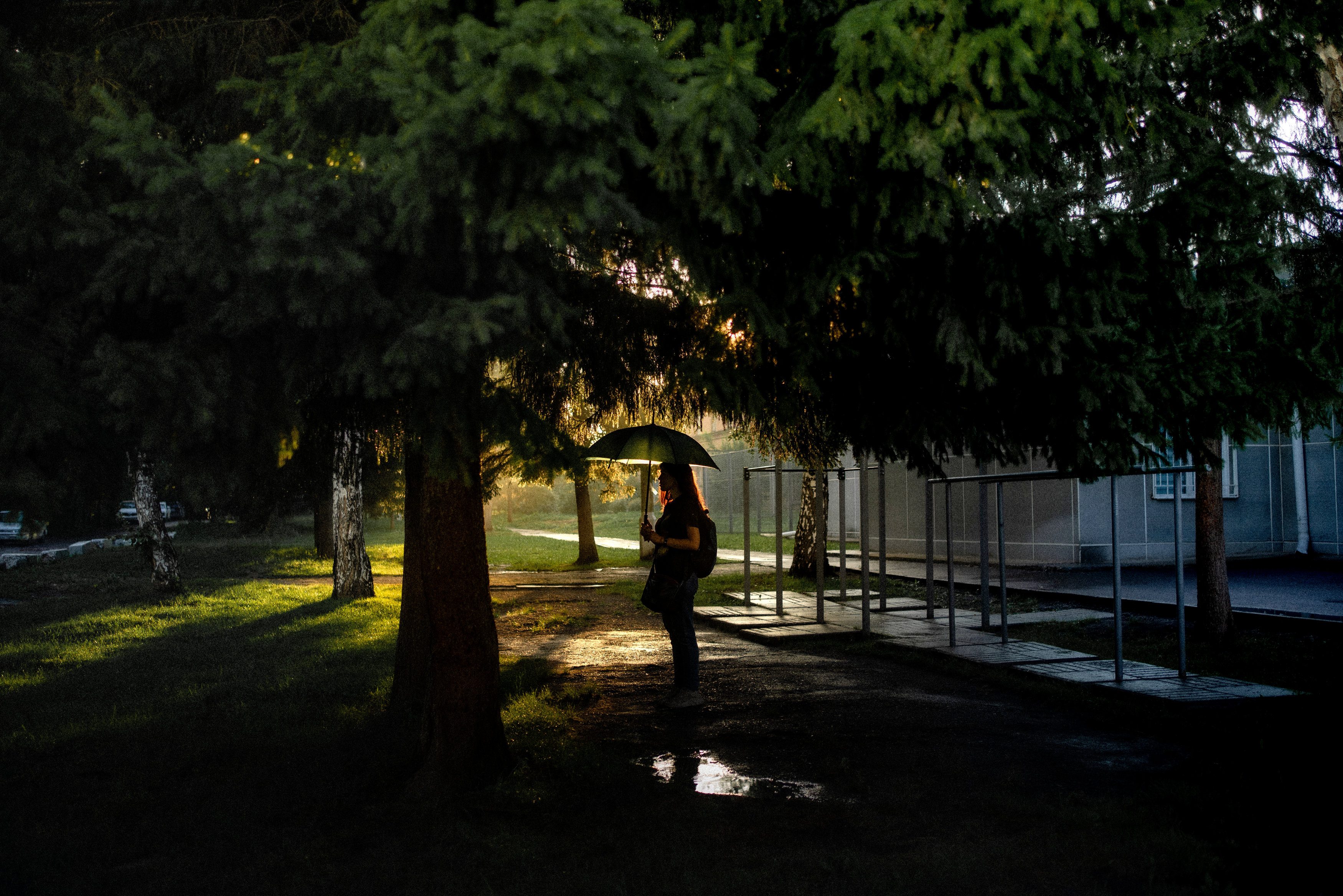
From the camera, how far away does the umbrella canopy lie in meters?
8.16

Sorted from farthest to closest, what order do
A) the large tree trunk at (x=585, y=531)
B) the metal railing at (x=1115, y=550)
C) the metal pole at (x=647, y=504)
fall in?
1. the large tree trunk at (x=585, y=531)
2. the metal pole at (x=647, y=504)
3. the metal railing at (x=1115, y=550)

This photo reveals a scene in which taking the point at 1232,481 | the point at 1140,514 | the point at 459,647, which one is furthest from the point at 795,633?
the point at 1232,481

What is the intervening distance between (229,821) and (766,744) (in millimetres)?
3340

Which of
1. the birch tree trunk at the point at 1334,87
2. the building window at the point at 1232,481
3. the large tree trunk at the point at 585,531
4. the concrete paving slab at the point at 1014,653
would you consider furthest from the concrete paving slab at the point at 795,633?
the building window at the point at 1232,481

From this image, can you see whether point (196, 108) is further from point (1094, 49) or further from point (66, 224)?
Answer: point (1094, 49)

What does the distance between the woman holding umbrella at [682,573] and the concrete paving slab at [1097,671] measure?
325 cm

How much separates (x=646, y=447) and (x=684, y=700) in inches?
86.8

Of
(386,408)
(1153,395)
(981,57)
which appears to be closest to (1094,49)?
(981,57)

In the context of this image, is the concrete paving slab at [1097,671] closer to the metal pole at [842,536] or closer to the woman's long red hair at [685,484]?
the metal pole at [842,536]

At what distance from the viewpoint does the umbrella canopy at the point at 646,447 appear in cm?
816

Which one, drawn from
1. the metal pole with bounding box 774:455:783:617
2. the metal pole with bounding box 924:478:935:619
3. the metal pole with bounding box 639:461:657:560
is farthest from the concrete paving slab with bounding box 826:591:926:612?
the metal pole with bounding box 639:461:657:560

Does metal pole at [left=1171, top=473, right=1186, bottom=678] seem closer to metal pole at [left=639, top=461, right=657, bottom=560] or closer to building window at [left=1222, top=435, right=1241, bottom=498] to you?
metal pole at [left=639, top=461, right=657, bottom=560]

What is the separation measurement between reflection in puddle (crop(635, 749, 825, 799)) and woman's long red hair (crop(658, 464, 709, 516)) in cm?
217

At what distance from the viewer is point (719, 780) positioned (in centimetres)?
560
